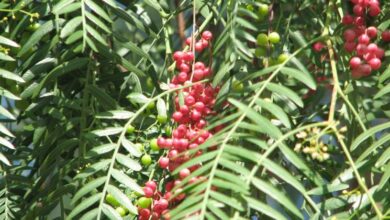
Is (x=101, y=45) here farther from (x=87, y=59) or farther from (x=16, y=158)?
(x=16, y=158)

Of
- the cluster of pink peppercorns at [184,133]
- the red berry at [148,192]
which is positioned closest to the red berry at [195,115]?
the cluster of pink peppercorns at [184,133]

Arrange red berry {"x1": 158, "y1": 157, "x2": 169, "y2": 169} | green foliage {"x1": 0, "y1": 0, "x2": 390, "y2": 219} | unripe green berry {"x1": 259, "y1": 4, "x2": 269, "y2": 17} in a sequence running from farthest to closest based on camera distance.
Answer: unripe green berry {"x1": 259, "y1": 4, "x2": 269, "y2": 17}
red berry {"x1": 158, "y1": 157, "x2": 169, "y2": 169}
green foliage {"x1": 0, "y1": 0, "x2": 390, "y2": 219}

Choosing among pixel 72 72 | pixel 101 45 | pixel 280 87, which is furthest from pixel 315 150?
pixel 72 72

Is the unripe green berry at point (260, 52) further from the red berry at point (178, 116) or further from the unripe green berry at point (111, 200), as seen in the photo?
the unripe green berry at point (111, 200)

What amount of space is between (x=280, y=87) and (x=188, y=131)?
0.46 feet

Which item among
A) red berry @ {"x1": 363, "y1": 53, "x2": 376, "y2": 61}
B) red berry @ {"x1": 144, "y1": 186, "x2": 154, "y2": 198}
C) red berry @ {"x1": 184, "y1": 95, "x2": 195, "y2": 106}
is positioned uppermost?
red berry @ {"x1": 363, "y1": 53, "x2": 376, "y2": 61}

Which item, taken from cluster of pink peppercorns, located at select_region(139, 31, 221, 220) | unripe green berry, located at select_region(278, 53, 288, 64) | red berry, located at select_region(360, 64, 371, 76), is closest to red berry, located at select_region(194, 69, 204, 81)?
cluster of pink peppercorns, located at select_region(139, 31, 221, 220)

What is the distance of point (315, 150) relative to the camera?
0.97m

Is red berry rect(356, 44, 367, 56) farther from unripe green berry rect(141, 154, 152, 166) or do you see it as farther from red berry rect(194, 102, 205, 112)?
unripe green berry rect(141, 154, 152, 166)

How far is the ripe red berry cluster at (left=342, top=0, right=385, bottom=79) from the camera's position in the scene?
1089 mm

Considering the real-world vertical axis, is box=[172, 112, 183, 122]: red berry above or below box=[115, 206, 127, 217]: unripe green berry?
above

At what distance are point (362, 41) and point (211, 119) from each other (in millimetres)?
213

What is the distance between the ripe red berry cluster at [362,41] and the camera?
1.09 metres

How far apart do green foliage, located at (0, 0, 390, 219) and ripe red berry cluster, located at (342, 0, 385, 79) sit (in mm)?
17
